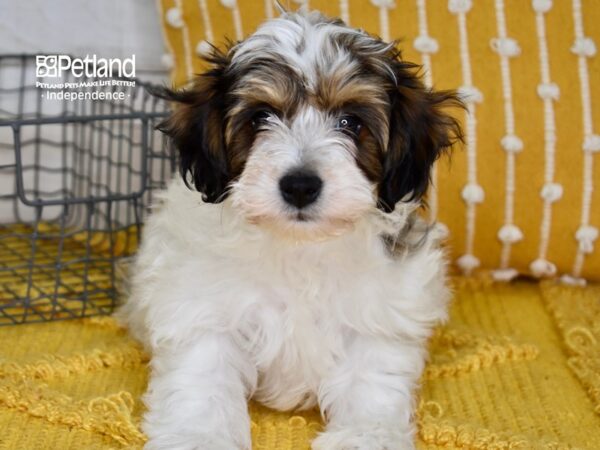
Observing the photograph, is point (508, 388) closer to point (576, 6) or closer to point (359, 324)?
point (359, 324)

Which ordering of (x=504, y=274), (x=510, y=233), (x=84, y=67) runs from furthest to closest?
(x=84, y=67) → (x=504, y=274) → (x=510, y=233)

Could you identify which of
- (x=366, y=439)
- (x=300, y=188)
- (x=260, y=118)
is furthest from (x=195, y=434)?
(x=260, y=118)

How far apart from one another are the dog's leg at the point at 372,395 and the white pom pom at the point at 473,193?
0.83 m

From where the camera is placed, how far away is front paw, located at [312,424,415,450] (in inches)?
78.0

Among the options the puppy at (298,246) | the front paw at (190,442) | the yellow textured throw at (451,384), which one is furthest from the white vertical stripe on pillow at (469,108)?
the front paw at (190,442)

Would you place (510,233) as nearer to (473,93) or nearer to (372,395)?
(473,93)

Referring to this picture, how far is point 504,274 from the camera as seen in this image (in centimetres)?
311

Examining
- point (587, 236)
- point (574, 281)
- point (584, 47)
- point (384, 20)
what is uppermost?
point (384, 20)

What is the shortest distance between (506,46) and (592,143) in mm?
417

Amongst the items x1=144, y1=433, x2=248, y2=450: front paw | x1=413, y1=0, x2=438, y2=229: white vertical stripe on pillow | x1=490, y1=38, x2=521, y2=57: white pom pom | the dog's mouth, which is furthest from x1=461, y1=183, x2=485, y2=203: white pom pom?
x1=144, y1=433, x2=248, y2=450: front paw

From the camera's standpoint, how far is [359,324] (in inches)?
85.7

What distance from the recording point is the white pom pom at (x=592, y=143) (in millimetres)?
2902

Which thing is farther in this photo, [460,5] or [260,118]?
[460,5]

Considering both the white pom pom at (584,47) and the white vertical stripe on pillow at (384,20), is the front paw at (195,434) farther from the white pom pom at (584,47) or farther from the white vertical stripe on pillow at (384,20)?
the white pom pom at (584,47)
